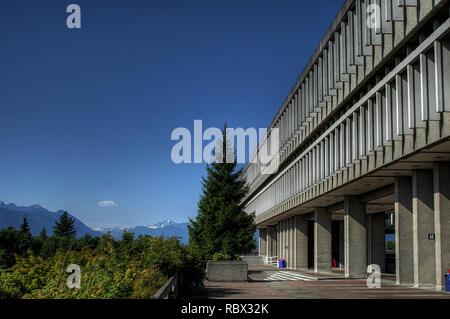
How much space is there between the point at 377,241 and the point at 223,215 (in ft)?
38.7

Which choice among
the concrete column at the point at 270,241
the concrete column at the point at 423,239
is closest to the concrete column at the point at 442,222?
the concrete column at the point at 423,239

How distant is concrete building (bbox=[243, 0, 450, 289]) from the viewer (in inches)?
987

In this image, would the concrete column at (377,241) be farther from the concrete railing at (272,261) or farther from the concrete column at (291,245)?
the concrete railing at (272,261)

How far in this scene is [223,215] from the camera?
44438mm

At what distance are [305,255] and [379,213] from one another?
44.6ft

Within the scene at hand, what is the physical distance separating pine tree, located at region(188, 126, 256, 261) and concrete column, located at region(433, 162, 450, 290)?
17990 mm

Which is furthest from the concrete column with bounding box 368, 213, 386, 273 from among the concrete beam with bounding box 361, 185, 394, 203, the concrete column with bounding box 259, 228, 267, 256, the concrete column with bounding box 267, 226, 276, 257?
the concrete column with bounding box 259, 228, 267, 256

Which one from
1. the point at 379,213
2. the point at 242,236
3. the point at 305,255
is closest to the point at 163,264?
the point at 242,236

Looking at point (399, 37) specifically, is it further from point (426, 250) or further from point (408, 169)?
point (426, 250)

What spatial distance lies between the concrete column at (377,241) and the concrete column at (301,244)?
480 inches

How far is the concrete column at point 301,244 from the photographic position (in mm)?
60188

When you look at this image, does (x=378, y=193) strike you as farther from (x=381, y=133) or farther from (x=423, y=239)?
(x=423, y=239)

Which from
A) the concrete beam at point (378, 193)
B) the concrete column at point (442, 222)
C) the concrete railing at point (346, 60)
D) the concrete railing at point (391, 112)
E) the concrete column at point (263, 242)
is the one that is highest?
the concrete railing at point (346, 60)
